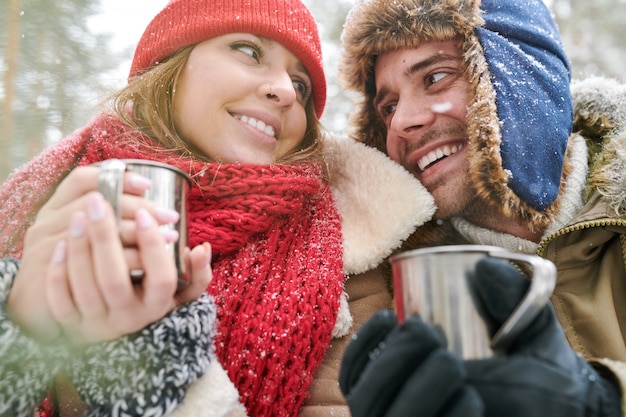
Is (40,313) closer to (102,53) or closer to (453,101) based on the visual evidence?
(102,53)

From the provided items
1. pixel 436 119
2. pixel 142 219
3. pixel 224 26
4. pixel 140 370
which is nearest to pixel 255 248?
pixel 140 370

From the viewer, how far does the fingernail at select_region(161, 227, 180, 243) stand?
828 mm

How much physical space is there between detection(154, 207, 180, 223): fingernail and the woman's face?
2.53 ft

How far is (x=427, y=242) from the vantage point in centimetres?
194

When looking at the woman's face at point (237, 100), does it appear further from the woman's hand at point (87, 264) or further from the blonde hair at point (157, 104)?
the woman's hand at point (87, 264)

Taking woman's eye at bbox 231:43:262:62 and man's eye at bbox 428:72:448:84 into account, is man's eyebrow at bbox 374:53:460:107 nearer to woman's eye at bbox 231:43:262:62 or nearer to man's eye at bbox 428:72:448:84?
man's eye at bbox 428:72:448:84

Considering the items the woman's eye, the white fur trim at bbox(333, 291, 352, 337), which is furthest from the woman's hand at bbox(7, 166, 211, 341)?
the woman's eye

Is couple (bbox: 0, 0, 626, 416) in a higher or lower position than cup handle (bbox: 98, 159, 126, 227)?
lower

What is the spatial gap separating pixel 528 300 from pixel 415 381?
198 mm

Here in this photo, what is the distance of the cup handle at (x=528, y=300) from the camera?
28.9 inches

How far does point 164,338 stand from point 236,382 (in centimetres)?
34

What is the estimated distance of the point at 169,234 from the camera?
→ 84 cm

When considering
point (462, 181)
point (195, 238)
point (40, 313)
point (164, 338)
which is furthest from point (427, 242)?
point (40, 313)

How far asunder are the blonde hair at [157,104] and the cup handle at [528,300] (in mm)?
1075
